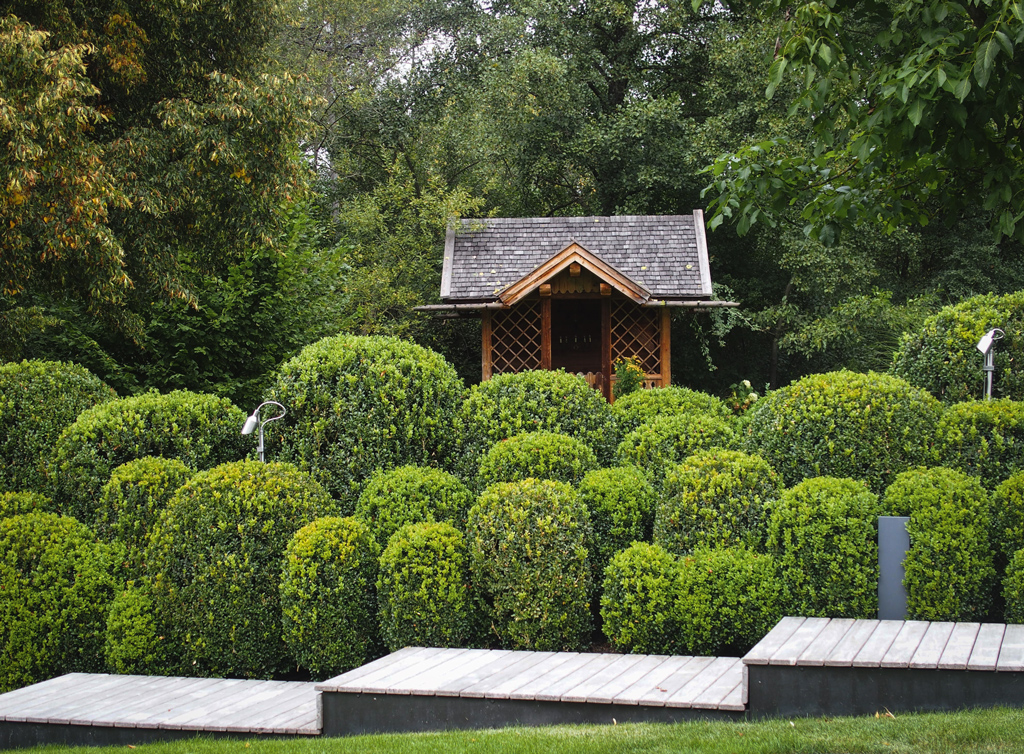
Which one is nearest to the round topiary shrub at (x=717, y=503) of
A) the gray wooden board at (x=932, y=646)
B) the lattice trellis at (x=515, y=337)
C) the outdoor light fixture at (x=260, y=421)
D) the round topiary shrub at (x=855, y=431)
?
the round topiary shrub at (x=855, y=431)

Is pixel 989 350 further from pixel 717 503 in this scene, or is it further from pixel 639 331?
pixel 639 331

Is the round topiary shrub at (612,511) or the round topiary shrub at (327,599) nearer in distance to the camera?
the round topiary shrub at (327,599)

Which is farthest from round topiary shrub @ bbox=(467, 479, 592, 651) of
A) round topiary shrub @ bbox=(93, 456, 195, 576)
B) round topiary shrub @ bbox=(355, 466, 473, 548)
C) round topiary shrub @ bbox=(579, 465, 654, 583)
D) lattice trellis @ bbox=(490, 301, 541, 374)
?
lattice trellis @ bbox=(490, 301, 541, 374)

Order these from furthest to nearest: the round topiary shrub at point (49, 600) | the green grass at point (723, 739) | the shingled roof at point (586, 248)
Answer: the shingled roof at point (586, 248)
the round topiary shrub at point (49, 600)
the green grass at point (723, 739)

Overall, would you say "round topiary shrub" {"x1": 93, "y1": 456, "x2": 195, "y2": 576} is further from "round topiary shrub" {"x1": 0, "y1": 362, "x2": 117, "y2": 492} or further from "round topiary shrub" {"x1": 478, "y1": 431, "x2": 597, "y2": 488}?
"round topiary shrub" {"x1": 478, "y1": 431, "x2": 597, "y2": 488}

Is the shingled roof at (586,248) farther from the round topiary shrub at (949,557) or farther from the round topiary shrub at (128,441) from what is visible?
the round topiary shrub at (949,557)

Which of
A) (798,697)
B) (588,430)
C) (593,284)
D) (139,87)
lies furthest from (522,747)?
(593,284)

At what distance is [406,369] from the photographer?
674cm

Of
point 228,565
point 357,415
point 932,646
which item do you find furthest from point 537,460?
point 932,646

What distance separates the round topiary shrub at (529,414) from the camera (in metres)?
6.74

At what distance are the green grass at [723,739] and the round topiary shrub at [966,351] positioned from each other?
3706 mm

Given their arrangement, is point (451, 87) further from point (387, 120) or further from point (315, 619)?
point (315, 619)

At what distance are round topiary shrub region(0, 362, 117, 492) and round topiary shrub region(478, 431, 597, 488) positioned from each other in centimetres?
356

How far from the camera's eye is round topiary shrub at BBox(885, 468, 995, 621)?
5105 millimetres
